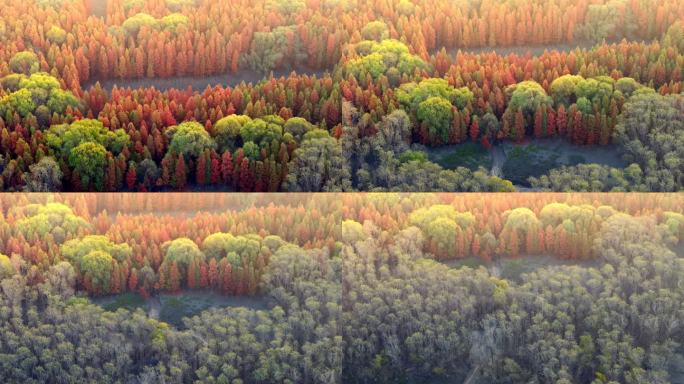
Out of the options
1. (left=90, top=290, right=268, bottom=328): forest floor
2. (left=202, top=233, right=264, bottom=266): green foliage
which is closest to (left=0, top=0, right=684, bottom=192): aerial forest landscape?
(left=202, top=233, right=264, bottom=266): green foliage

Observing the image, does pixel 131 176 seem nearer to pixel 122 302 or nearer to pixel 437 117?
pixel 122 302

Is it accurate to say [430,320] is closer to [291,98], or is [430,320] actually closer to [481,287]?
[481,287]

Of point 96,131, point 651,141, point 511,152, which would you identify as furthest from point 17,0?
point 651,141

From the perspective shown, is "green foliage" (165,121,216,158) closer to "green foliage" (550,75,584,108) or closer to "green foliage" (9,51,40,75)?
"green foliage" (9,51,40,75)

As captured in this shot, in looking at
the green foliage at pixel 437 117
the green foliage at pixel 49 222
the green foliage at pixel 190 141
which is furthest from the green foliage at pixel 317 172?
the green foliage at pixel 49 222

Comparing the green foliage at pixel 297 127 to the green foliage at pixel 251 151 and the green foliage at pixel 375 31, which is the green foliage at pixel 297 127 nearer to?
the green foliage at pixel 251 151

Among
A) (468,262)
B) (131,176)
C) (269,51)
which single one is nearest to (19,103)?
(131,176)
